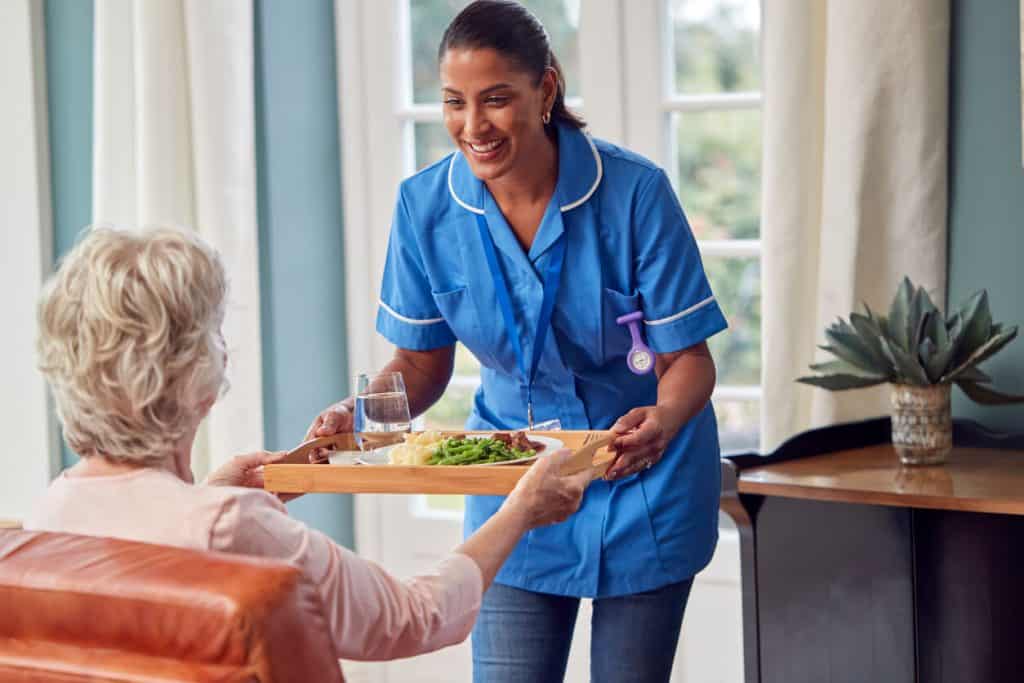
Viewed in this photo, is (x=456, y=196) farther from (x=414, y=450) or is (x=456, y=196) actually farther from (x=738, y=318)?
(x=738, y=318)

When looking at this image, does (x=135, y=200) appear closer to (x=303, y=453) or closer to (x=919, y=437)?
(x=303, y=453)

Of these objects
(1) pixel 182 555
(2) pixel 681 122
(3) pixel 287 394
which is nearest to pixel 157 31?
(3) pixel 287 394

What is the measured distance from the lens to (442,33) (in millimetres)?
3748

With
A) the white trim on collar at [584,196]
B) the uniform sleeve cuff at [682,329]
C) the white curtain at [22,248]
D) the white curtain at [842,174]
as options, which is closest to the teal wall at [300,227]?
the white curtain at [22,248]

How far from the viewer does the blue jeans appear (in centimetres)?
222

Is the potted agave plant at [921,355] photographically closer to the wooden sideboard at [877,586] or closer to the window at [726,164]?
the wooden sideboard at [877,586]

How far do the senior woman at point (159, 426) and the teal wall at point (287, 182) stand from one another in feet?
7.01

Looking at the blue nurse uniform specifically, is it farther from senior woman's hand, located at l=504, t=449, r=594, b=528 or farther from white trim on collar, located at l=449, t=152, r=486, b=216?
senior woman's hand, located at l=504, t=449, r=594, b=528

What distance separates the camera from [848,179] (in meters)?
3.04

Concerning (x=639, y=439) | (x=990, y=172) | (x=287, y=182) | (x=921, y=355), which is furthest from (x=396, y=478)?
(x=287, y=182)

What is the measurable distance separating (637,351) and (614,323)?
0.20 feet

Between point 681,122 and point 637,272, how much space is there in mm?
1327

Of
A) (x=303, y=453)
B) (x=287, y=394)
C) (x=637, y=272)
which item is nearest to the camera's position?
(x=303, y=453)

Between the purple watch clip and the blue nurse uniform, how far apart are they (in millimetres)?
19
